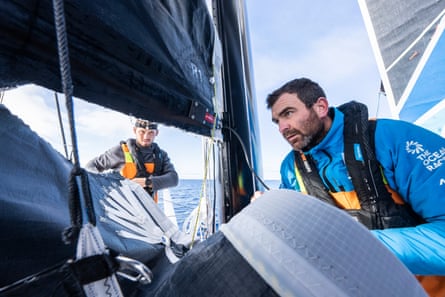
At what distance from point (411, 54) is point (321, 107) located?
283cm

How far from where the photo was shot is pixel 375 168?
0.84 m

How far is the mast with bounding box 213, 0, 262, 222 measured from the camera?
1.40 metres

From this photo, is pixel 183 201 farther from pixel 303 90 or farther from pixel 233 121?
pixel 303 90

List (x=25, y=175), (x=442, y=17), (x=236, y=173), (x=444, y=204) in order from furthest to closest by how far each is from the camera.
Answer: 1. (x=442, y=17)
2. (x=236, y=173)
3. (x=444, y=204)
4. (x=25, y=175)

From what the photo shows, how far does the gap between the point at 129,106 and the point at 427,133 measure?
1003mm

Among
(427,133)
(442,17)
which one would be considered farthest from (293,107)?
(442,17)

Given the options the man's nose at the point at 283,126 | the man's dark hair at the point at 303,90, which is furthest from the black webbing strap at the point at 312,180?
the man's dark hair at the point at 303,90

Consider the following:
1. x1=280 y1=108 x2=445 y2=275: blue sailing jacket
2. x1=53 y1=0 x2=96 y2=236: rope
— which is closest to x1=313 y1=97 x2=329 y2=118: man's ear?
x1=280 y1=108 x2=445 y2=275: blue sailing jacket

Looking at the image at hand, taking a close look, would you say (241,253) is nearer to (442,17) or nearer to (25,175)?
(25,175)

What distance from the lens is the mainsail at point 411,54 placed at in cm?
263

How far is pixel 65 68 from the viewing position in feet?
0.79

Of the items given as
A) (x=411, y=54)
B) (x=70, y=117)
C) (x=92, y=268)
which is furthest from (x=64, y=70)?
(x=411, y=54)

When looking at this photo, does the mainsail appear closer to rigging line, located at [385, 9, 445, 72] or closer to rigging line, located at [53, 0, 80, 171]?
rigging line, located at [385, 9, 445, 72]

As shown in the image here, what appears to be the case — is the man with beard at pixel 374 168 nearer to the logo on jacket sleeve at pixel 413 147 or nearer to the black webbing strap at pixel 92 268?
the logo on jacket sleeve at pixel 413 147
